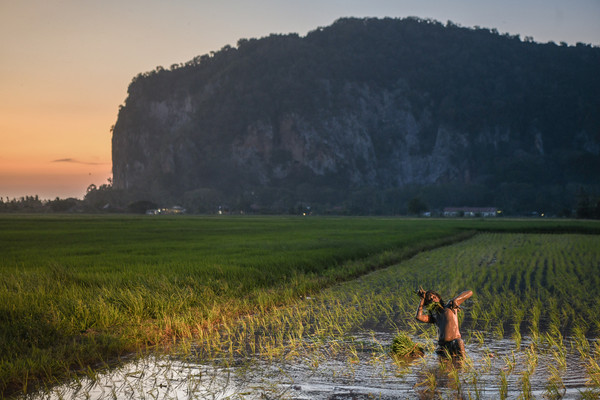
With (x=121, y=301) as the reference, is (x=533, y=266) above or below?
below

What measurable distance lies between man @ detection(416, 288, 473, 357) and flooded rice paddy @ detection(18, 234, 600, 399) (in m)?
0.22

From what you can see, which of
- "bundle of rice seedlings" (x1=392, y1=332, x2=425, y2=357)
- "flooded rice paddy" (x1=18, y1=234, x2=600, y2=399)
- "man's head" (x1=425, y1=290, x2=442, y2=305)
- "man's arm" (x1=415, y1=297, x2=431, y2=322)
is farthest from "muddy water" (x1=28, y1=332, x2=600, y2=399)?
"man's head" (x1=425, y1=290, x2=442, y2=305)

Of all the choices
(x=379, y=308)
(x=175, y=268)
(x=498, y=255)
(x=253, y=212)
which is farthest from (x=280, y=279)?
(x=253, y=212)

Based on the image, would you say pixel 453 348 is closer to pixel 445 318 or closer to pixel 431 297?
pixel 445 318

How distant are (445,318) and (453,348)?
0.42 metres

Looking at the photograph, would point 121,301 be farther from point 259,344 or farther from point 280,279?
point 280,279

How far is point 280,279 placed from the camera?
1741 centimetres

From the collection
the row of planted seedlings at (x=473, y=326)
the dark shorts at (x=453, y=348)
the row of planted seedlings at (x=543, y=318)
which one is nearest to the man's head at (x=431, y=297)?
the dark shorts at (x=453, y=348)

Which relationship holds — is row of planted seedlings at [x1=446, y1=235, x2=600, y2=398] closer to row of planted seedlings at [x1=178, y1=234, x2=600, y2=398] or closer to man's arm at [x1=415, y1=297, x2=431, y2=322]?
row of planted seedlings at [x1=178, y1=234, x2=600, y2=398]

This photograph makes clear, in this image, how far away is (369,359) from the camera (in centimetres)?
816

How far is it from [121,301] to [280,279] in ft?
21.8

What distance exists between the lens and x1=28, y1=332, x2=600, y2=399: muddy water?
6.68 metres

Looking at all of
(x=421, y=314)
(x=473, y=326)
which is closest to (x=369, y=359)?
(x=421, y=314)

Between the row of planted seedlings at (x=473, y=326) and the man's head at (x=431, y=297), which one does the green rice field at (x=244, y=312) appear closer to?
the row of planted seedlings at (x=473, y=326)
